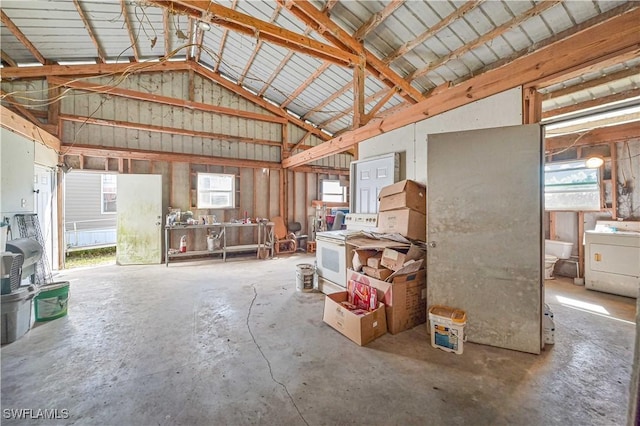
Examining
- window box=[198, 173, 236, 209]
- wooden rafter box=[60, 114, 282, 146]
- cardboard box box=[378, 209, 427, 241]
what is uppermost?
wooden rafter box=[60, 114, 282, 146]

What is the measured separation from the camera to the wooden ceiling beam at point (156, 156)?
575 centimetres

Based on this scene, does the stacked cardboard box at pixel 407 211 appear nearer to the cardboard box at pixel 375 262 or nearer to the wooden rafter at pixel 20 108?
the cardboard box at pixel 375 262

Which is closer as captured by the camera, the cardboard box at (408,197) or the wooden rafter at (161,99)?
the cardboard box at (408,197)

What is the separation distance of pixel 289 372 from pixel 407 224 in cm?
192

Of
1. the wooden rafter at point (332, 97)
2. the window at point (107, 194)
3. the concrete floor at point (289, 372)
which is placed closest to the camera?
the concrete floor at point (289, 372)

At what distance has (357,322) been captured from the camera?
260 centimetres

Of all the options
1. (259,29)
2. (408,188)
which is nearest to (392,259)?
(408,188)

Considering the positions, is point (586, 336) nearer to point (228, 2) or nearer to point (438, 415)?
point (438, 415)

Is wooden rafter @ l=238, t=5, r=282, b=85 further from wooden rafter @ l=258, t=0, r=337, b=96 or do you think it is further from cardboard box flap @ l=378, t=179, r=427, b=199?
cardboard box flap @ l=378, t=179, r=427, b=199

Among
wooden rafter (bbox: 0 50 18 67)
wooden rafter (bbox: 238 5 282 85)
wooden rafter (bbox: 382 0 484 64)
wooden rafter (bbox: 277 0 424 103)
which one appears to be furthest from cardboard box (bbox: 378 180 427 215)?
wooden rafter (bbox: 0 50 18 67)

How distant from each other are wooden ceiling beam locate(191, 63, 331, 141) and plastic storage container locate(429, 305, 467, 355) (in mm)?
6772

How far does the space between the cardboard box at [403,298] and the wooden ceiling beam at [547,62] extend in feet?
6.67

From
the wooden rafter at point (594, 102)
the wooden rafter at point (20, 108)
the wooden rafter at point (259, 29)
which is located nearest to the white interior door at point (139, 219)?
A: the wooden rafter at point (20, 108)

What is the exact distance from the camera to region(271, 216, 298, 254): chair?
7.62 m
